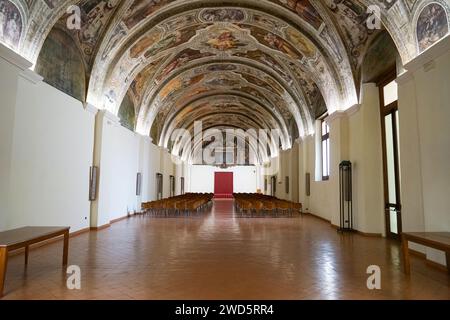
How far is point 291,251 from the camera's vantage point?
23.1 ft

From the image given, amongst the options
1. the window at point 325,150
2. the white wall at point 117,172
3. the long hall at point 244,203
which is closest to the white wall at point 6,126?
the long hall at point 244,203

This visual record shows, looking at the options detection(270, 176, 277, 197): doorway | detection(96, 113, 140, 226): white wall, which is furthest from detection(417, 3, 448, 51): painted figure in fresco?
detection(270, 176, 277, 197): doorway

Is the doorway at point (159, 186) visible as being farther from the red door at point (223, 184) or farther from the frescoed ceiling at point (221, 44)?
the red door at point (223, 184)

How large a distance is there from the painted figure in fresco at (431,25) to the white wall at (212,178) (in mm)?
31654

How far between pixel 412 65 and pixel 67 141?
956 centimetres

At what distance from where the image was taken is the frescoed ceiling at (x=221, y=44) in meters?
7.54

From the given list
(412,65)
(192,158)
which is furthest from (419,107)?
(192,158)

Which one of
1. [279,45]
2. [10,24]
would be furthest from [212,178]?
[10,24]

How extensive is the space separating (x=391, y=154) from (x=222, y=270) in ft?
23.1

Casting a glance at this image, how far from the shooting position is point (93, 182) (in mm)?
10461

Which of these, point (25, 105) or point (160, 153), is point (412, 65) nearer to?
point (25, 105)

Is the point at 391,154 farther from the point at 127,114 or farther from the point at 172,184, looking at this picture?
the point at 172,184

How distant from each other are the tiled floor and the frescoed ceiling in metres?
4.95
